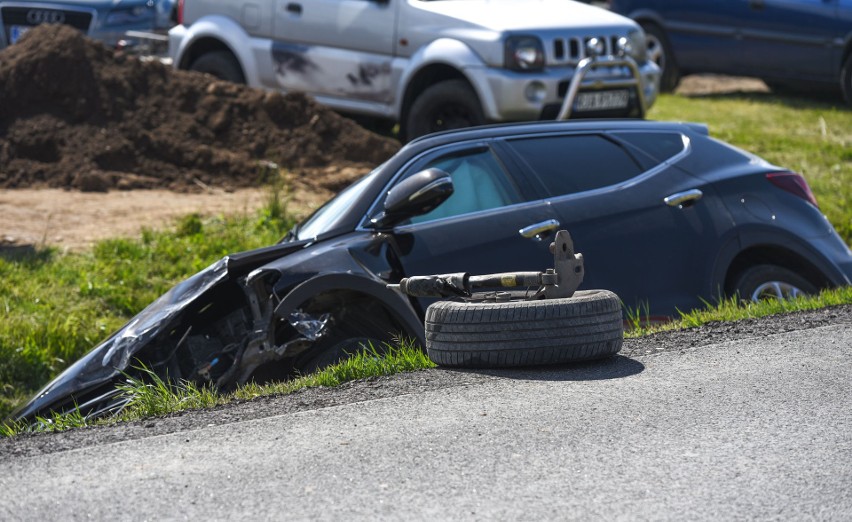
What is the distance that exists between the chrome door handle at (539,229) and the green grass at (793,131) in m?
5.64

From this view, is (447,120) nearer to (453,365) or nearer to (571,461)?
(453,365)

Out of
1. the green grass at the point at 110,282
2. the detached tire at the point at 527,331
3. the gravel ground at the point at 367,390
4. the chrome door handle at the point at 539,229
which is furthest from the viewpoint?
the green grass at the point at 110,282

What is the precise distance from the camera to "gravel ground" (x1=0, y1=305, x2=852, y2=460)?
4.65 meters

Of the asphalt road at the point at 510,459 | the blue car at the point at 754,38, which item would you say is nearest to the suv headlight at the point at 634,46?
the blue car at the point at 754,38

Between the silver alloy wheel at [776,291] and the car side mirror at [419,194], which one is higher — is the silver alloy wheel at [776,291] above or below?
below

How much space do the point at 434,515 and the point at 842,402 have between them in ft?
6.34

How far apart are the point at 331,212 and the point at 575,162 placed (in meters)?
1.37

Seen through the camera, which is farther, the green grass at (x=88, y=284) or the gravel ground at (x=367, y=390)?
the green grass at (x=88, y=284)

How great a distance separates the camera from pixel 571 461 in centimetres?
417

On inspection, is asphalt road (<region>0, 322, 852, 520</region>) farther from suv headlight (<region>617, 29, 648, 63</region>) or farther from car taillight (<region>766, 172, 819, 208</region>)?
suv headlight (<region>617, 29, 648, 63</region>)

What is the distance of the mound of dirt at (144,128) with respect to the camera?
12.1 m

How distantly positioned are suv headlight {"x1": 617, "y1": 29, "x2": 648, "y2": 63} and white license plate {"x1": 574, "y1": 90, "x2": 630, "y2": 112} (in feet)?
1.56

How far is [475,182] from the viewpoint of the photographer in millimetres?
6570

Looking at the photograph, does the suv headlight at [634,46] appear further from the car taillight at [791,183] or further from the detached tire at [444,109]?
the car taillight at [791,183]
